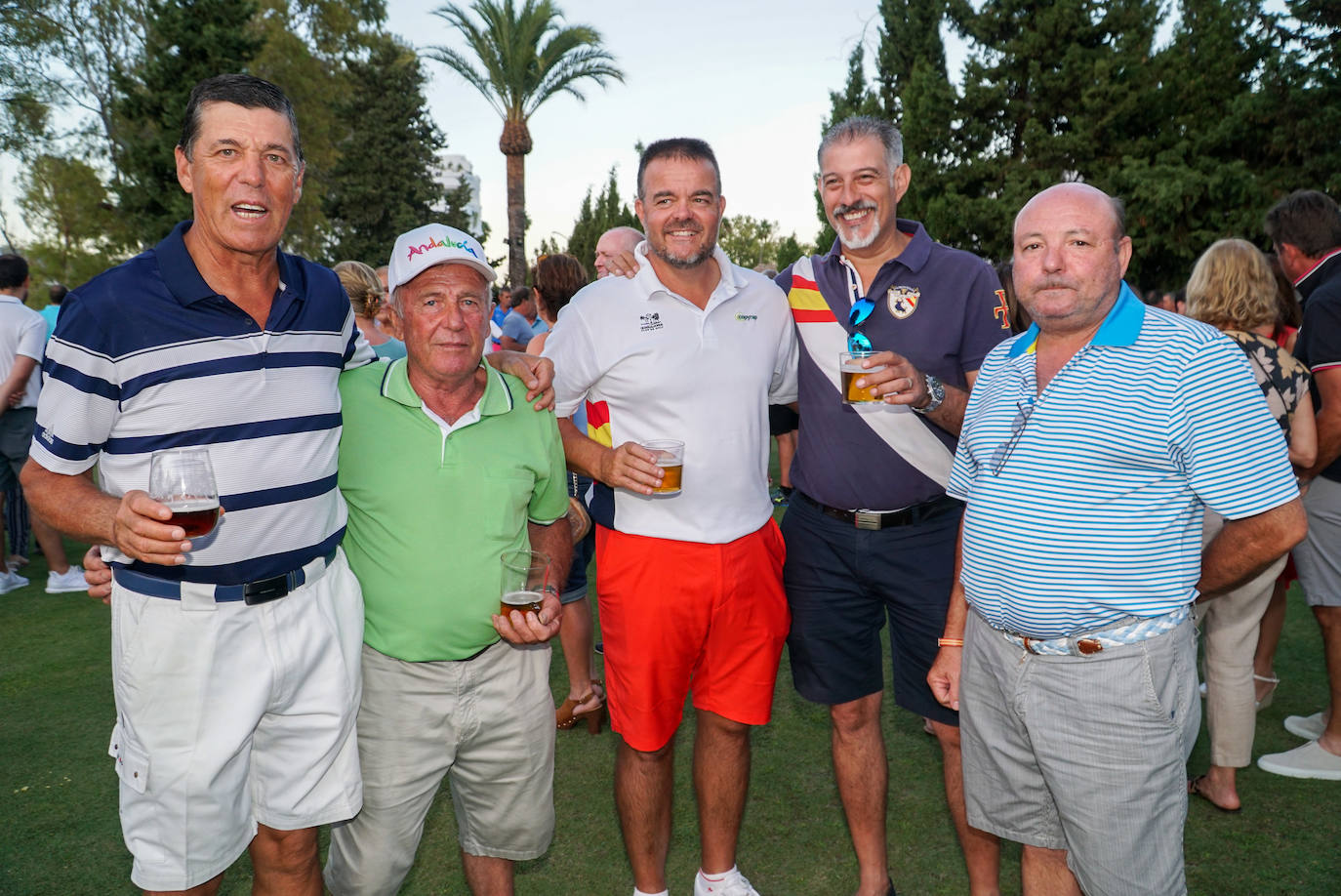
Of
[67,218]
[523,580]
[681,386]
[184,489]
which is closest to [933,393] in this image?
[681,386]

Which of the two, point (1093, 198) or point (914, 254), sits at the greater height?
point (1093, 198)

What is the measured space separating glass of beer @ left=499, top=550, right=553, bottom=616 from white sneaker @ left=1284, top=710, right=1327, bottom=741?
438 centimetres

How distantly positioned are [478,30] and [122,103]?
28.0 feet

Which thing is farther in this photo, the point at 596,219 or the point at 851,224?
the point at 596,219

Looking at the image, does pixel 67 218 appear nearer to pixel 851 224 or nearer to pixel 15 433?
pixel 15 433

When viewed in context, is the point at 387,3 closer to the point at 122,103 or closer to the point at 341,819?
the point at 122,103

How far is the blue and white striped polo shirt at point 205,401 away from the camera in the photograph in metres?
A: 2.28

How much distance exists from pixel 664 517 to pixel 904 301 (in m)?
1.21

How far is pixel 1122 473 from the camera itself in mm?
2338

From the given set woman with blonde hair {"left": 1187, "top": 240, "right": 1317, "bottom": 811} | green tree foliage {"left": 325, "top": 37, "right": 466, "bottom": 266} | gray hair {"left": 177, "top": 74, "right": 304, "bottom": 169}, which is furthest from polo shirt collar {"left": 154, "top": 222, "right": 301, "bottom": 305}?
green tree foliage {"left": 325, "top": 37, "right": 466, "bottom": 266}

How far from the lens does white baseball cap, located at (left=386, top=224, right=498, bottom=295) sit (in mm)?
2834

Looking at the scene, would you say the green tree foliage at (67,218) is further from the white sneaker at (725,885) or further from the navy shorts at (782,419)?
the white sneaker at (725,885)

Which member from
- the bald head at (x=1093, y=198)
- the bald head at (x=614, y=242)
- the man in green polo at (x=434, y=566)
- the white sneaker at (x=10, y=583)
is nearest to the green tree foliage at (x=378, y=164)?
the white sneaker at (x=10, y=583)

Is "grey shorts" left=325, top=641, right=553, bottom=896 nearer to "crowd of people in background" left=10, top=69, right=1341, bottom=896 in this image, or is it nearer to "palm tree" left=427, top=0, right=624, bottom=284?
"crowd of people in background" left=10, top=69, right=1341, bottom=896
